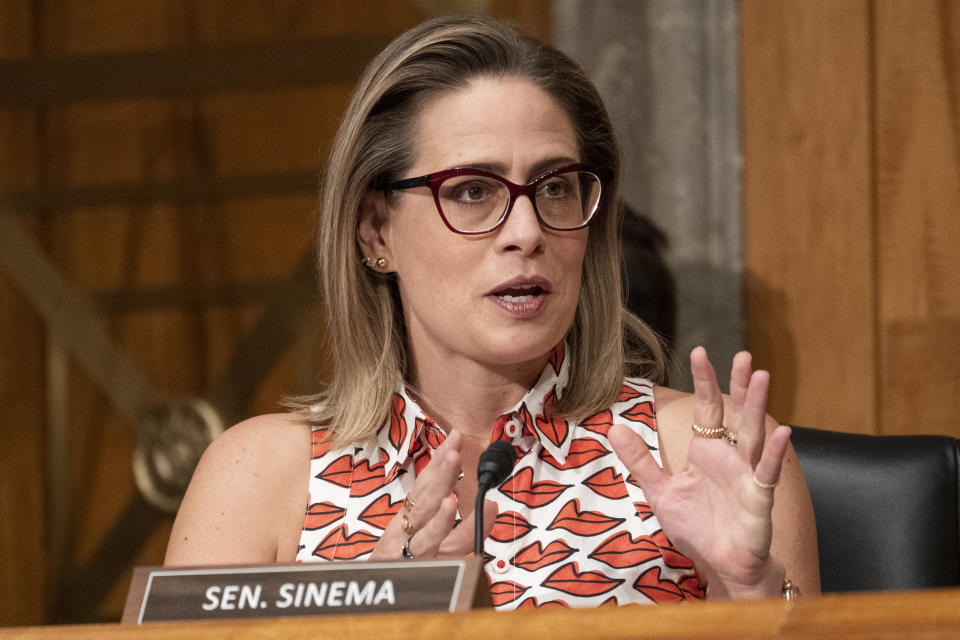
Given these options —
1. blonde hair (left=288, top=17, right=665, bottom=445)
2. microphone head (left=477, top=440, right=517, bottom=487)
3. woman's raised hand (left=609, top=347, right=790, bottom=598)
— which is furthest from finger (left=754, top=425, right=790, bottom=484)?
blonde hair (left=288, top=17, right=665, bottom=445)

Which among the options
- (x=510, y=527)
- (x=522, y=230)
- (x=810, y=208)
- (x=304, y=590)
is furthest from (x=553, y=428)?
(x=810, y=208)

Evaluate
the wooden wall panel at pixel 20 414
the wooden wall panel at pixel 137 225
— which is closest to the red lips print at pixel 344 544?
the wooden wall panel at pixel 137 225

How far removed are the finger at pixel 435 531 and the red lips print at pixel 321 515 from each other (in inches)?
12.5

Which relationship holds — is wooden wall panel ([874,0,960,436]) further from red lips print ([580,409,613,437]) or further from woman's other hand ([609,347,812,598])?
woman's other hand ([609,347,812,598])

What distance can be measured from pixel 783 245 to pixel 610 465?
0.92 metres

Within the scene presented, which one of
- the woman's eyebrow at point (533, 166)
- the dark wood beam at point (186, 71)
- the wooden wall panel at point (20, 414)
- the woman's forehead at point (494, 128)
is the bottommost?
the wooden wall panel at point (20, 414)

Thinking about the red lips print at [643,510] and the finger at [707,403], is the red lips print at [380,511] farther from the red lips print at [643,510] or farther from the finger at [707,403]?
the finger at [707,403]

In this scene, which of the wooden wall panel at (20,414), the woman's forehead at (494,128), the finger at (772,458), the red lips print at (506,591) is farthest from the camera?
the wooden wall panel at (20,414)

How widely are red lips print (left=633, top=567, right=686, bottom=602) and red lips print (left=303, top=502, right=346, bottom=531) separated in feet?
1.22

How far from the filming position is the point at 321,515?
145 centimetres

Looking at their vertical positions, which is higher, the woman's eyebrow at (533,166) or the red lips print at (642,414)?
the woman's eyebrow at (533,166)

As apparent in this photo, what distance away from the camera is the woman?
138 cm

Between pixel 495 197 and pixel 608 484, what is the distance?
37 centimetres

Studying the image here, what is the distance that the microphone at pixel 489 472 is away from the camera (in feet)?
3.46
